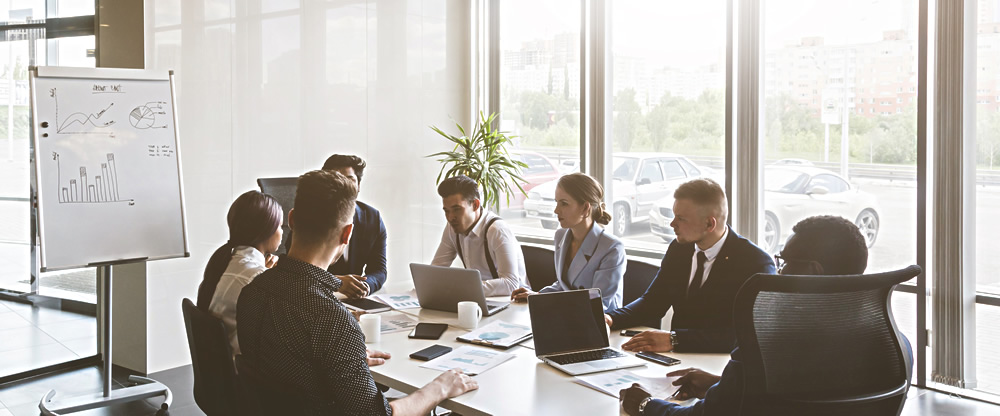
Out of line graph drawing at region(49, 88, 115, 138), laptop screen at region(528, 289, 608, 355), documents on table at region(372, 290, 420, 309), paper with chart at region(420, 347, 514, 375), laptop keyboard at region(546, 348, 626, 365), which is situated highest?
line graph drawing at region(49, 88, 115, 138)

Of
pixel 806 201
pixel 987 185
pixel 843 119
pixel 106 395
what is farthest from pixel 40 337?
pixel 987 185

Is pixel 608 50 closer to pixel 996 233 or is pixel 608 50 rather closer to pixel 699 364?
pixel 996 233

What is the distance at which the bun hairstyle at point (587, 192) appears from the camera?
3684 mm

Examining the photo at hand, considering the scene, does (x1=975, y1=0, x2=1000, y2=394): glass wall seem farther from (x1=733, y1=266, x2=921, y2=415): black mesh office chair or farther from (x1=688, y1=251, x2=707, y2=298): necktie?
(x1=733, y1=266, x2=921, y2=415): black mesh office chair

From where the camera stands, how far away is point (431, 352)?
8.84 ft

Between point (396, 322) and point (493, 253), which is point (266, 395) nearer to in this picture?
point (396, 322)

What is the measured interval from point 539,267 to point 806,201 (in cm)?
203

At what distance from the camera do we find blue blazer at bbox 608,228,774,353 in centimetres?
268

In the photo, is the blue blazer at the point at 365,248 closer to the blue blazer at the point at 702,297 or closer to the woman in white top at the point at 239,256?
the woman in white top at the point at 239,256

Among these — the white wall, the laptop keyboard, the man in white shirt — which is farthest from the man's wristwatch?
the white wall

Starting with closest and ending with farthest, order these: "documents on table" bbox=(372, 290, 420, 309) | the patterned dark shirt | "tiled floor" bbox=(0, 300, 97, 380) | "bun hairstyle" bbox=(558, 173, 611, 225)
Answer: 1. the patterned dark shirt
2. "documents on table" bbox=(372, 290, 420, 309)
3. "bun hairstyle" bbox=(558, 173, 611, 225)
4. "tiled floor" bbox=(0, 300, 97, 380)

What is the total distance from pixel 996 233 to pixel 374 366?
3710mm

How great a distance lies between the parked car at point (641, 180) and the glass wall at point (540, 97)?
1.49 feet

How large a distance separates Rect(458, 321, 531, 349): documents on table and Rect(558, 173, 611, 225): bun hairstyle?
857mm
